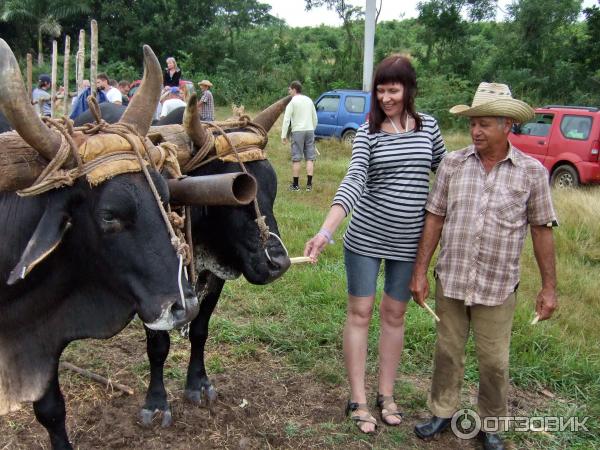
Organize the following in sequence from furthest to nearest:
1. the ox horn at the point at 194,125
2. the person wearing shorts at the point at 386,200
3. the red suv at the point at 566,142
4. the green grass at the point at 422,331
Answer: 1. the red suv at the point at 566,142
2. the green grass at the point at 422,331
3. the person wearing shorts at the point at 386,200
4. the ox horn at the point at 194,125

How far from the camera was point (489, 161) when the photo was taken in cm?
309

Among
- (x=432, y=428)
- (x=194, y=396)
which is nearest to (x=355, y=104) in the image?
(x=194, y=396)

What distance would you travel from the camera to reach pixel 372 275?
3328 millimetres

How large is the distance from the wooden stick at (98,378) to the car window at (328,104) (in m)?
12.9

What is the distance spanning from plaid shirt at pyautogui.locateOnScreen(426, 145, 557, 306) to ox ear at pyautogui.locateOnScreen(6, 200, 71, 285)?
6.30 ft

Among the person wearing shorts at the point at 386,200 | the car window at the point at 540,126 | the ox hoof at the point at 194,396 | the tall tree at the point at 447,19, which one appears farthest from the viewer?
the tall tree at the point at 447,19

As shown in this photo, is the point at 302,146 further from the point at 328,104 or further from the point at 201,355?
the point at 201,355

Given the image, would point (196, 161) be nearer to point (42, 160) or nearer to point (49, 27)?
point (42, 160)

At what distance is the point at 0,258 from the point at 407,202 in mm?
1991

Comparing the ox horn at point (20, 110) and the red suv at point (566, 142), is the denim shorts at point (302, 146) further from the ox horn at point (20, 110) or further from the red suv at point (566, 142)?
the ox horn at point (20, 110)

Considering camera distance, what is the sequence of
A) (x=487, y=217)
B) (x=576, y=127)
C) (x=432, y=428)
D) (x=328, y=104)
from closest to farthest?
(x=487, y=217)
(x=432, y=428)
(x=576, y=127)
(x=328, y=104)

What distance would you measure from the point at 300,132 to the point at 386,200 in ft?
25.1

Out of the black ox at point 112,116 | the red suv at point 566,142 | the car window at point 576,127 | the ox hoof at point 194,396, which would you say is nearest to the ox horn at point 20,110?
the black ox at point 112,116

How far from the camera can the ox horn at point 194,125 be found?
9.40 feet
